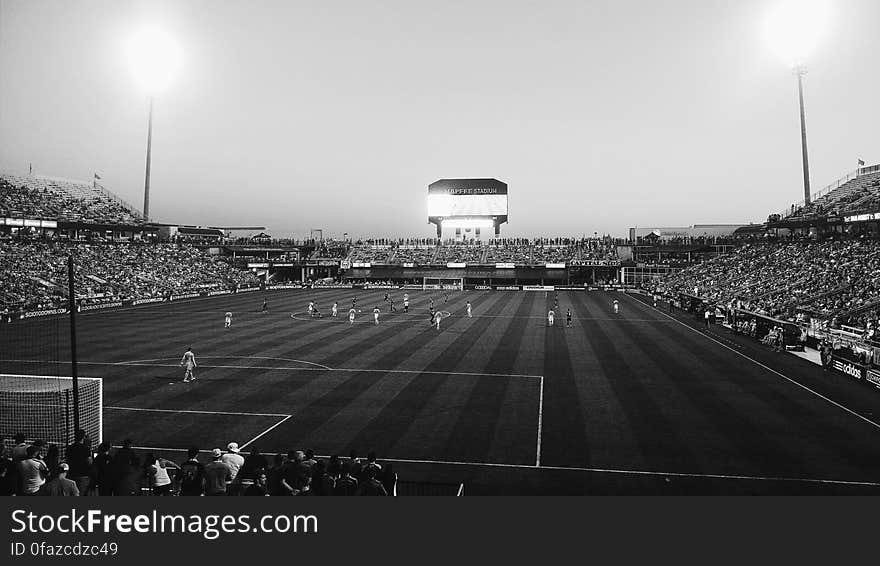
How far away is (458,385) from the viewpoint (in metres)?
20.2

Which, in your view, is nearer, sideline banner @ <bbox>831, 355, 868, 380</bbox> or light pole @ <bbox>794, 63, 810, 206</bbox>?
sideline banner @ <bbox>831, 355, 868, 380</bbox>

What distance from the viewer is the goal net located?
46.4 ft

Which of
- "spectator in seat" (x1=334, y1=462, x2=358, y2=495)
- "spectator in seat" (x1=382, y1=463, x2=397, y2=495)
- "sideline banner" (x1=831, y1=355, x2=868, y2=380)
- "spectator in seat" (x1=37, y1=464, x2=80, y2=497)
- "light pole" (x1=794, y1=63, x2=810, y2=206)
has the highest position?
"light pole" (x1=794, y1=63, x2=810, y2=206)

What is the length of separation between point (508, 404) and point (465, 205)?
2637 inches

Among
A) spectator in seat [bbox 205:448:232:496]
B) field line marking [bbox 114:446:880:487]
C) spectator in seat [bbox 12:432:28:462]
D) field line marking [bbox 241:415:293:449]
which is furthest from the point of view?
field line marking [bbox 241:415:293:449]

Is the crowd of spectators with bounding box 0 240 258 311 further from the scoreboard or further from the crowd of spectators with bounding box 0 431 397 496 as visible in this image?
the crowd of spectators with bounding box 0 431 397 496

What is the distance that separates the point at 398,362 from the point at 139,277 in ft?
159

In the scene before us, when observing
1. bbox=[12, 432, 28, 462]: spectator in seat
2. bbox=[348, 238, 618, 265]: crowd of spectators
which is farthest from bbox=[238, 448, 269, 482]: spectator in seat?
bbox=[348, 238, 618, 265]: crowd of spectators

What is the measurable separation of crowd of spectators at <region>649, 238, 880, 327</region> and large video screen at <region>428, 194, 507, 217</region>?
26.0 m

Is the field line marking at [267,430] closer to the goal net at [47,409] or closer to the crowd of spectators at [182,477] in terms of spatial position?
the goal net at [47,409]

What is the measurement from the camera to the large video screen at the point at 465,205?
81.8 metres

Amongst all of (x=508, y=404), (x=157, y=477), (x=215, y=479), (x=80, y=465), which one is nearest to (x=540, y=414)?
(x=508, y=404)

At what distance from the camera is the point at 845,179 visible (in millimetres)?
64562

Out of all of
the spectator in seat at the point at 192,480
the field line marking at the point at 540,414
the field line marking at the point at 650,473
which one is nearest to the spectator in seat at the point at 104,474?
the spectator in seat at the point at 192,480
